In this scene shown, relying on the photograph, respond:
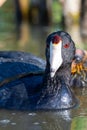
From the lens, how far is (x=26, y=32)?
16.7 m

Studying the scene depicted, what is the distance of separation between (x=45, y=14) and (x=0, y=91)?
8.87 metres

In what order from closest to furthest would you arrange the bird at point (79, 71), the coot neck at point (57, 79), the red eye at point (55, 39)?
the red eye at point (55, 39) → the coot neck at point (57, 79) → the bird at point (79, 71)

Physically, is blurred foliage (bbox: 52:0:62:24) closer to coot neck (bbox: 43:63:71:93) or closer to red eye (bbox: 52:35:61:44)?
coot neck (bbox: 43:63:71:93)

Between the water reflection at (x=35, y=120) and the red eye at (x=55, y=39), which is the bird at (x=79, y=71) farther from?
the red eye at (x=55, y=39)

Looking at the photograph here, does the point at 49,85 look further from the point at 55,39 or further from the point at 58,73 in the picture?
the point at 55,39

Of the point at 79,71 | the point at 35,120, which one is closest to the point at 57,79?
the point at 35,120

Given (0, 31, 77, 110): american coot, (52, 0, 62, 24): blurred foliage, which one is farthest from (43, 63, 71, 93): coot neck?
(52, 0, 62, 24): blurred foliage

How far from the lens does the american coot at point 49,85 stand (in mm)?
8242

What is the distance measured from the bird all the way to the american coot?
1.21 m

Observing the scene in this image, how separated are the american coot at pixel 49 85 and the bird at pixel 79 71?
3.98 ft

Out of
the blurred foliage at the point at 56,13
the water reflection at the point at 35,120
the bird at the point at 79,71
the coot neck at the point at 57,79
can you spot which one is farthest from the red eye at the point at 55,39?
the blurred foliage at the point at 56,13

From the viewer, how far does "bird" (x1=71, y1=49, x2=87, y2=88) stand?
33.0 ft

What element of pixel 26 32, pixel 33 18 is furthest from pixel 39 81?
pixel 33 18

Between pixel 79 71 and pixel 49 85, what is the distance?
1.72 meters
